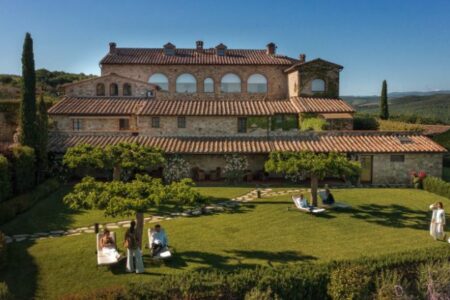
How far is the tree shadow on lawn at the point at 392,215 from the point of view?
64.7 feet

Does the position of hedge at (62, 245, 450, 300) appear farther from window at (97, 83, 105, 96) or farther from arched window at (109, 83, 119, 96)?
window at (97, 83, 105, 96)

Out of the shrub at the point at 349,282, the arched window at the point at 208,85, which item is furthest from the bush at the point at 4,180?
the arched window at the point at 208,85

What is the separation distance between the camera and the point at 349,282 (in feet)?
37.3

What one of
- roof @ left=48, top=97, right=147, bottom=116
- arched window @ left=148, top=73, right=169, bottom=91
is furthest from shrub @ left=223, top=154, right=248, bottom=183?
arched window @ left=148, top=73, right=169, bottom=91

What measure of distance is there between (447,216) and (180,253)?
50.3 ft

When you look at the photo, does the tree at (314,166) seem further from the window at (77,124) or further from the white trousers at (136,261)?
the window at (77,124)

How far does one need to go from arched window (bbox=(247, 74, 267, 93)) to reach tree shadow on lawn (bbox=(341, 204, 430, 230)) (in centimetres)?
2558

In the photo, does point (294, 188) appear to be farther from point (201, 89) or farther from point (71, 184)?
point (201, 89)

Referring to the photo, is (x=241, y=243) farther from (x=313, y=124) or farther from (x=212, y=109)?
(x=313, y=124)

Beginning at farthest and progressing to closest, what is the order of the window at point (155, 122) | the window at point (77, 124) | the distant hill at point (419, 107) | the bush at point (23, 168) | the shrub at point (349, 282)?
the distant hill at point (419, 107)
the window at point (77, 124)
the window at point (155, 122)
the bush at point (23, 168)
the shrub at point (349, 282)

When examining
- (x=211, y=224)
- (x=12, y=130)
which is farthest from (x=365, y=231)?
(x=12, y=130)

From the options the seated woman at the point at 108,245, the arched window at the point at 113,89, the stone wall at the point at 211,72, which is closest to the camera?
the seated woman at the point at 108,245

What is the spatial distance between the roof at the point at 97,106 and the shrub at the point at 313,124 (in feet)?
52.9

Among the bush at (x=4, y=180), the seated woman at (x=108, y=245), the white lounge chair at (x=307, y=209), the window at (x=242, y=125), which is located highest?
the window at (x=242, y=125)
